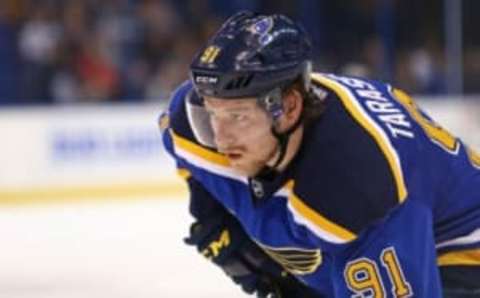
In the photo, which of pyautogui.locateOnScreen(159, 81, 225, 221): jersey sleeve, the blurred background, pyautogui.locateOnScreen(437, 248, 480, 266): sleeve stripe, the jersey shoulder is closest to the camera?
the jersey shoulder

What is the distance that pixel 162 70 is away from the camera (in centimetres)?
711

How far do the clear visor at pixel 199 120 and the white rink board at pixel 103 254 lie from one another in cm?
161

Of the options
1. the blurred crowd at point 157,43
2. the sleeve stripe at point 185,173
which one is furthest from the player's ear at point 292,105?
the blurred crowd at point 157,43

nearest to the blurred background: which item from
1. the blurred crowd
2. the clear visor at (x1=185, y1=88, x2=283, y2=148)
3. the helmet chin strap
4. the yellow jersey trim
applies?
the blurred crowd

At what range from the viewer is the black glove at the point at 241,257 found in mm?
2285

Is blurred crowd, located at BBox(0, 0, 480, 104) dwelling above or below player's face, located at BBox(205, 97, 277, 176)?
below

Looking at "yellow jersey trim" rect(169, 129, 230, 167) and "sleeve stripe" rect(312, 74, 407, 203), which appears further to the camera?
"yellow jersey trim" rect(169, 129, 230, 167)

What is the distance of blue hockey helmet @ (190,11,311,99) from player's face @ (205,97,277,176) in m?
0.03

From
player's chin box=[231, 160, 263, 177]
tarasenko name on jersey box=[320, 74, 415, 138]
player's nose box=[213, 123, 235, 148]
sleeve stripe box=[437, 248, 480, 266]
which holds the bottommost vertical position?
sleeve stripe box=[437, 248, 480, 266]

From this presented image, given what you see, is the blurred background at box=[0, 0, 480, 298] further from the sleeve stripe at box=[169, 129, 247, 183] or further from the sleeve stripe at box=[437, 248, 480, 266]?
the sleeve stripe at box=[437, 248, 480, 266]

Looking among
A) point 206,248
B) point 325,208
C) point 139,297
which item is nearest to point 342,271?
point 325,208

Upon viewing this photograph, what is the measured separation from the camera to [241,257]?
7.52 ft

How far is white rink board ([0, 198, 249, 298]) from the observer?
389 cm

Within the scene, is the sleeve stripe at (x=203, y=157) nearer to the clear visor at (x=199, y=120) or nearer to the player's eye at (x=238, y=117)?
the clear visor at (x=199, y=120)
